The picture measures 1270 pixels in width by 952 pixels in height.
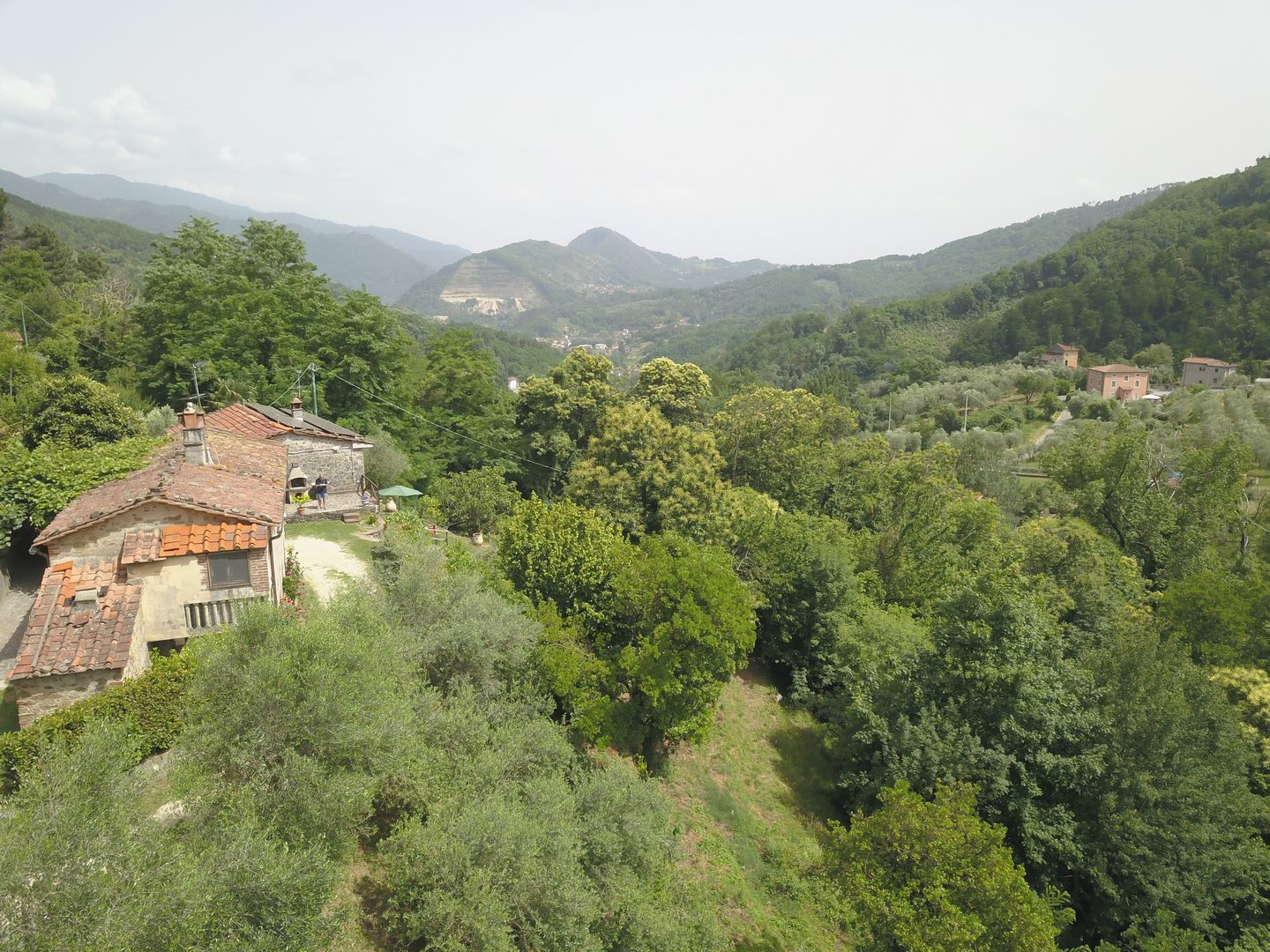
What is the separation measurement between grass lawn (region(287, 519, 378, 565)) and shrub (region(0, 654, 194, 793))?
9297mm

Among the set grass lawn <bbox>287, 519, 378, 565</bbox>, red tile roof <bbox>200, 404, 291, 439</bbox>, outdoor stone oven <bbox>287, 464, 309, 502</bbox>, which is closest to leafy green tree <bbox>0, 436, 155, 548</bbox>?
red tile roof <bbox>200, 404, 291, 439</bbox>

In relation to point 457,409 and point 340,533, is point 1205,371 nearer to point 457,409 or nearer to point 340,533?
point 457,409

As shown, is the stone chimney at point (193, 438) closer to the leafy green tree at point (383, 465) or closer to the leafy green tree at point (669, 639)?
the leafy green tree at point (669, 639)

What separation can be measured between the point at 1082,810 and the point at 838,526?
546 inches

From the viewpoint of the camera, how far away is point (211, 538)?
559 inches

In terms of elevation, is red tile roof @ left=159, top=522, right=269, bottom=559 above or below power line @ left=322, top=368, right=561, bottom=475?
above

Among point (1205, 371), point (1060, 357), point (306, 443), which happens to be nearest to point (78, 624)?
point (306, 443)

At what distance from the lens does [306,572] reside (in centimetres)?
1981

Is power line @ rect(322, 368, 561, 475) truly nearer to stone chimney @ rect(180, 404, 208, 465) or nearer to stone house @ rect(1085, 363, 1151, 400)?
stone chimney @ rect(180, 404, 208, 465)

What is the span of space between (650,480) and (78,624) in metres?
18.0

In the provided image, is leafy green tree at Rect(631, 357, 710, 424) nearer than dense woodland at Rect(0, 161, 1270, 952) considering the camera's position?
No

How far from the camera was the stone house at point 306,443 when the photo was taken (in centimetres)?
2447

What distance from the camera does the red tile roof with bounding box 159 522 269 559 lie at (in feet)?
Answer: 45.6

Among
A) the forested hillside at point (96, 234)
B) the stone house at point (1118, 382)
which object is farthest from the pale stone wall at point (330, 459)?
the forested hillside at point (96, 234)
